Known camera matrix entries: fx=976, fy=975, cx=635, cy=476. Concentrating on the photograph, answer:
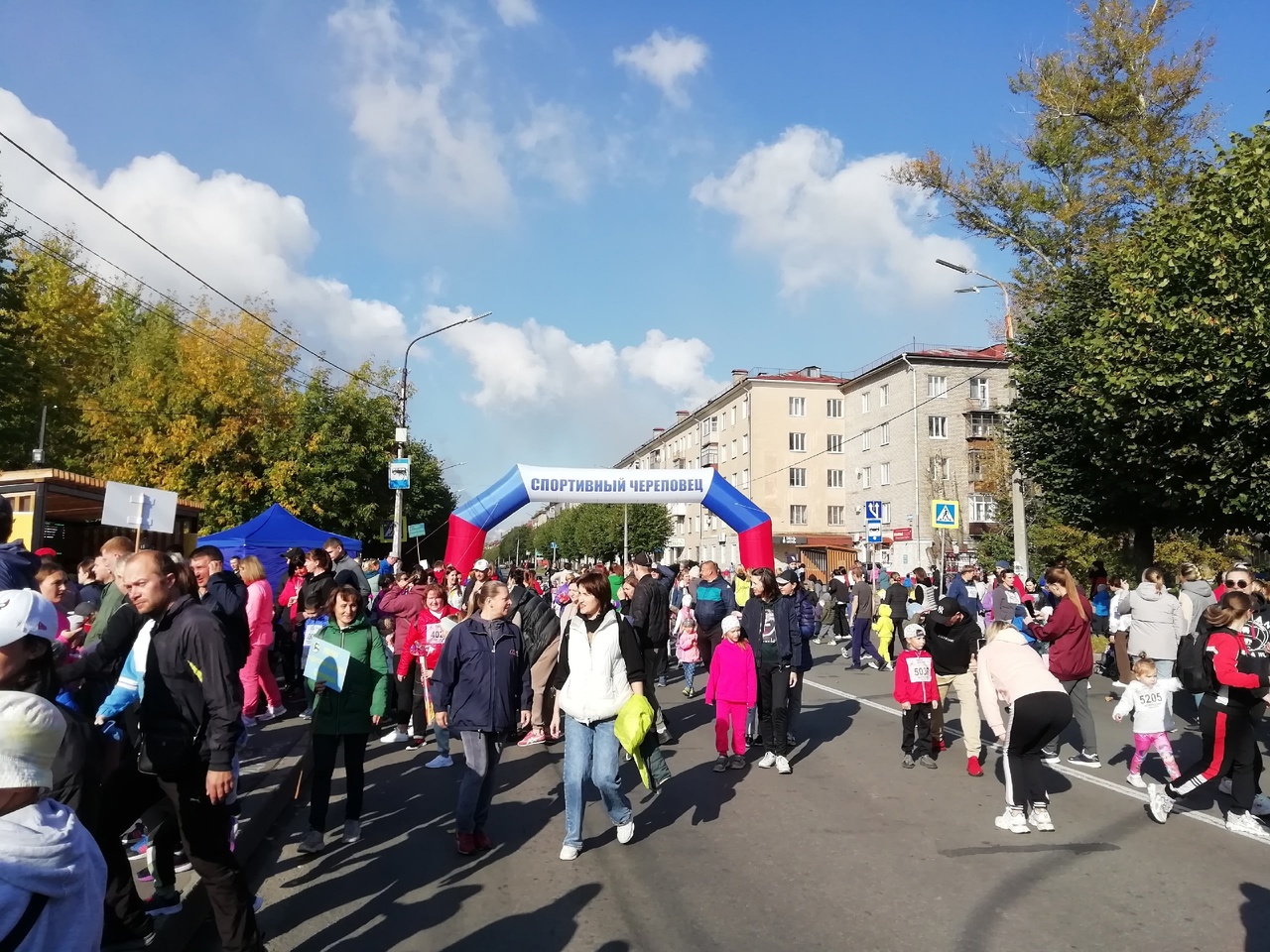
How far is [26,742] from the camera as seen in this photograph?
6.75 ft

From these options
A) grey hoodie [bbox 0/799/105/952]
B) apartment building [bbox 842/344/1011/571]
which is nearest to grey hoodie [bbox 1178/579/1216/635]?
grey hoodie [bbox 0/799/105/952]

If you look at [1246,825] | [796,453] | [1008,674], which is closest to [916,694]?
[1008,674]

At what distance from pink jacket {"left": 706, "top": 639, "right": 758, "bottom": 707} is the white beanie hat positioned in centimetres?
681

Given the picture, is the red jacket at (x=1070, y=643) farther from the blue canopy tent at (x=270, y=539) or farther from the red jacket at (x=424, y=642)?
the blue canopy tent at (x=270, y=539)

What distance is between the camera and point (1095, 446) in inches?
796

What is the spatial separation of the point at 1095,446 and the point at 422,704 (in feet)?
51.9

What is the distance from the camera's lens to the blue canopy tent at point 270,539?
59.8 ft

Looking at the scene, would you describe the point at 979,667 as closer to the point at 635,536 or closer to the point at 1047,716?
the point at 1047,716

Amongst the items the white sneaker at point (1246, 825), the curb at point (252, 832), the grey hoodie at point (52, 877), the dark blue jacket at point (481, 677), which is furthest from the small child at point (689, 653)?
the grey hoodie at point (52, 877)

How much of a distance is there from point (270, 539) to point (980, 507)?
4511 centimetres

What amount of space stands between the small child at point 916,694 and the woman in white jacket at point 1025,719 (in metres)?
1.85

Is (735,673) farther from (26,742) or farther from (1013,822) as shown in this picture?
(26,742)

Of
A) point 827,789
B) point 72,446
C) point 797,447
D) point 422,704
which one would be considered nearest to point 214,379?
point 72,446

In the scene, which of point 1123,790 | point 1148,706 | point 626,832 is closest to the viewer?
point 626,832
